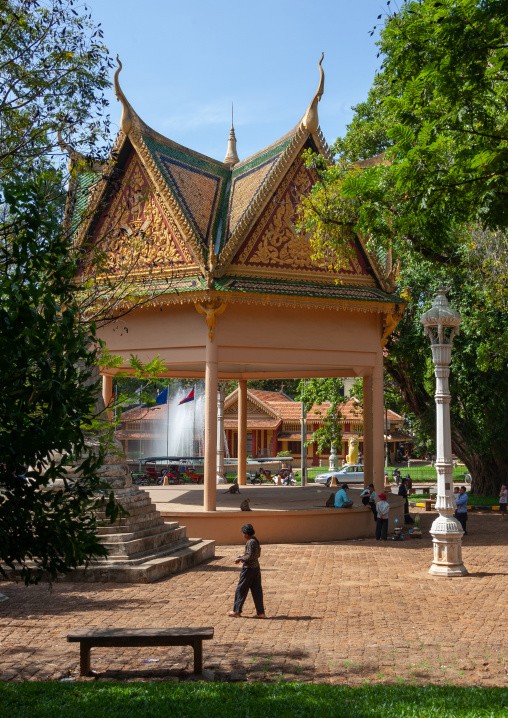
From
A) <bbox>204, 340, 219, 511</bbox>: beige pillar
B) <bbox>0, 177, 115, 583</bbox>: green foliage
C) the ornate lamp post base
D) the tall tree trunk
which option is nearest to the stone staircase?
<bbox>204, 340, 219, 511</bbox>: beige pillar

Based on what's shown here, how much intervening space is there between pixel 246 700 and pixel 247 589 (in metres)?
3.54

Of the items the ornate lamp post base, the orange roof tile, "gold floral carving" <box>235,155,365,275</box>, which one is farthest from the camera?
the orange roof tile

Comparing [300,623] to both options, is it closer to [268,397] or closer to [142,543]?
[142,543]

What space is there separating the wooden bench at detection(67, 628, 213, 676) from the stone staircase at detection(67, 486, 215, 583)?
3611 millimetres

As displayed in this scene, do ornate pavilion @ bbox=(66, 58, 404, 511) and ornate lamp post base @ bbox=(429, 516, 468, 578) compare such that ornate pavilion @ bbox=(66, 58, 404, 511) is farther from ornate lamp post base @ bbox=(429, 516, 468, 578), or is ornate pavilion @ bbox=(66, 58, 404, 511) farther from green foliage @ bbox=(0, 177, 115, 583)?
green foliage @ bbox=(0, 177, 115, 583)

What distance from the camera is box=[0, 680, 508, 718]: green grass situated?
542cm

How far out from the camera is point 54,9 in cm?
930

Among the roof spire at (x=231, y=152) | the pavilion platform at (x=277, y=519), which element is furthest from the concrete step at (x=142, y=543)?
the roof spire at (x=231, y=152)

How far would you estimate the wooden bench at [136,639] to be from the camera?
6770 millimetres

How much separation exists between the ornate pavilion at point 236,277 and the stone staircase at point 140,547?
2.99m

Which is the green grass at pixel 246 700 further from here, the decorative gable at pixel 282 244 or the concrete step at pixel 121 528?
the decorative gable at pixel 282 244

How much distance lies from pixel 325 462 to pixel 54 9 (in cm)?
4496

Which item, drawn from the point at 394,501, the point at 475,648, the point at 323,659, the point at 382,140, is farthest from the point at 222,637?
the point at 382,140

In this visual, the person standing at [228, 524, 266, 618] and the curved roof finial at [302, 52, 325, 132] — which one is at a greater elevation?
the curved roof finial at [302, 52, 325, 132]
